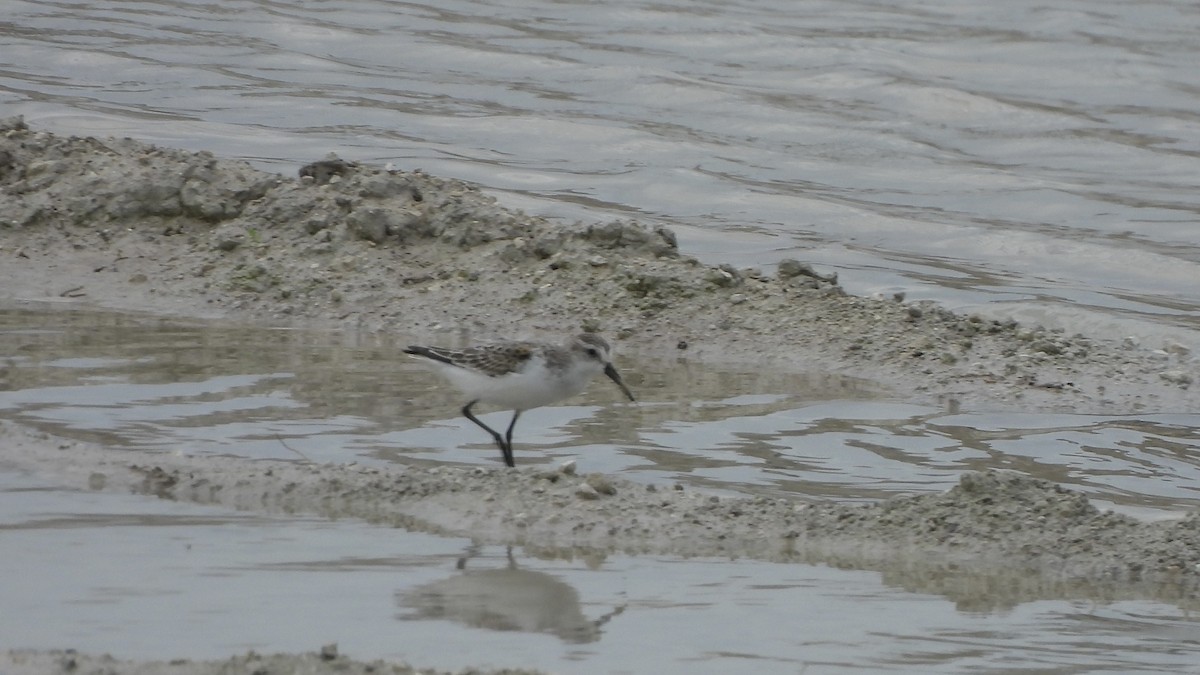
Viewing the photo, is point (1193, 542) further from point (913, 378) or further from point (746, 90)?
point (746, 90)

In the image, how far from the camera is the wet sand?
7000 mm

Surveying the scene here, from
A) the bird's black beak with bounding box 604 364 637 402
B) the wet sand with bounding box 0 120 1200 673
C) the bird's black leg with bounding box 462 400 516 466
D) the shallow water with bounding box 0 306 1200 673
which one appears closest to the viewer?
the shallow water with bounding box 0 306 1200 673

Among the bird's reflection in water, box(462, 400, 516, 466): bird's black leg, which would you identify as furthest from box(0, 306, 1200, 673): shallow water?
box(462, 400, 516, 466): bird's black leg

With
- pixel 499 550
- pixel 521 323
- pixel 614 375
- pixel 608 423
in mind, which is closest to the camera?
pixel 499 550

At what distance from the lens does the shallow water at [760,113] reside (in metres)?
14.2

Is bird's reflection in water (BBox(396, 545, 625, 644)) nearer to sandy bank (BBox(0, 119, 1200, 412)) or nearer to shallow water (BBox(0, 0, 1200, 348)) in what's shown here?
sandy bank (BBox(0, 119, 1200, 412))

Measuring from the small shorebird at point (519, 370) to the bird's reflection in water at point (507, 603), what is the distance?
1.87 m

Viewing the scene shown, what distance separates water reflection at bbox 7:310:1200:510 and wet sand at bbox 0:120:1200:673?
0.46m

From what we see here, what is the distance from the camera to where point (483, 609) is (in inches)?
230

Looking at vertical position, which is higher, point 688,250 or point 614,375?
point 614,375

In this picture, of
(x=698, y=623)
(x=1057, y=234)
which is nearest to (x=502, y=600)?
(x=698, y=623)

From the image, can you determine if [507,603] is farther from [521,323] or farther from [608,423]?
[521,323]

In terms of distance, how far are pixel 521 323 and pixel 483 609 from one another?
5062 mm

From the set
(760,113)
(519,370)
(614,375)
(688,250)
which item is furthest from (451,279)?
(760,113)
